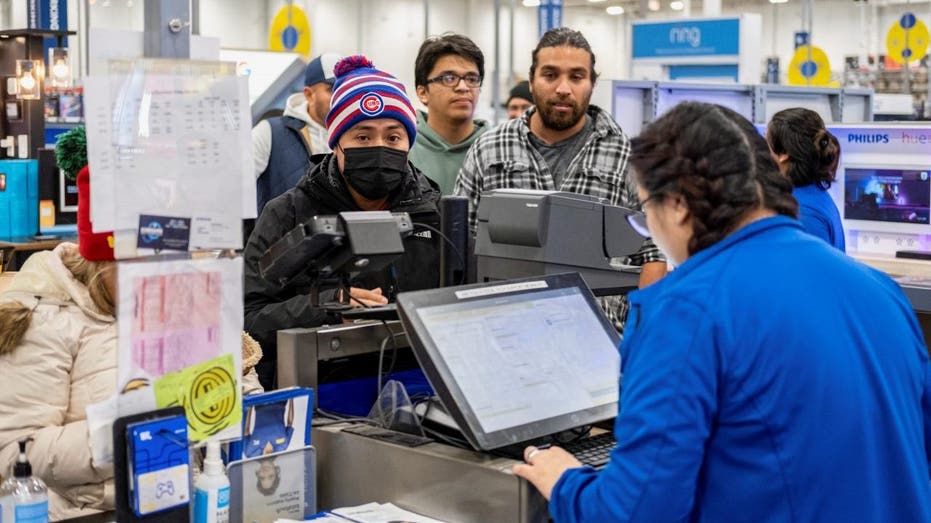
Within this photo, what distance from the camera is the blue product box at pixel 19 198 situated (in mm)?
7457

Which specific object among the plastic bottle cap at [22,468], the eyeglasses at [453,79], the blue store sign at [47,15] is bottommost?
the plastic bottle cap at [22,468]

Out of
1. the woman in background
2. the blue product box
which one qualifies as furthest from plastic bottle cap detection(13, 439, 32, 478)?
the blue product box

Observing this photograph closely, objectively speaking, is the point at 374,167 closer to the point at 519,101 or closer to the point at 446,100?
the point at 446,100

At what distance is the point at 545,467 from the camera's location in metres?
1.69

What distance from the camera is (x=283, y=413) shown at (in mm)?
1899

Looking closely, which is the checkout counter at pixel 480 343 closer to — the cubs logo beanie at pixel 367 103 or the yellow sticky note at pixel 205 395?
the yellow sticky note at pixel 205 395

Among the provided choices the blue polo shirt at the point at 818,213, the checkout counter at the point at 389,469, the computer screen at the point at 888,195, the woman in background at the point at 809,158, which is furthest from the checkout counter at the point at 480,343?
the computer screen at the point at 888,195

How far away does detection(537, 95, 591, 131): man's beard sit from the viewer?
11.5 feet

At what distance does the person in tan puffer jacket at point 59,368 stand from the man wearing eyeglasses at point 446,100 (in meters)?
1.79

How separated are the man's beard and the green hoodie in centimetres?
50

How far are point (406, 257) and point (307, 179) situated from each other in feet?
1.03

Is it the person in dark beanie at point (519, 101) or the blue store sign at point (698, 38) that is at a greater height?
the blue store sign at point (698, 38)

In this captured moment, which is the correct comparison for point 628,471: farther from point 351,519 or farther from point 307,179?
point 307,179

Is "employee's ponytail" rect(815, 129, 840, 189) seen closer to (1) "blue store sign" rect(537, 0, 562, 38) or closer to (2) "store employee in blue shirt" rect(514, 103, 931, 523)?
(2) "store employee in blue shirt" rect(514, 103, 931, 523)
